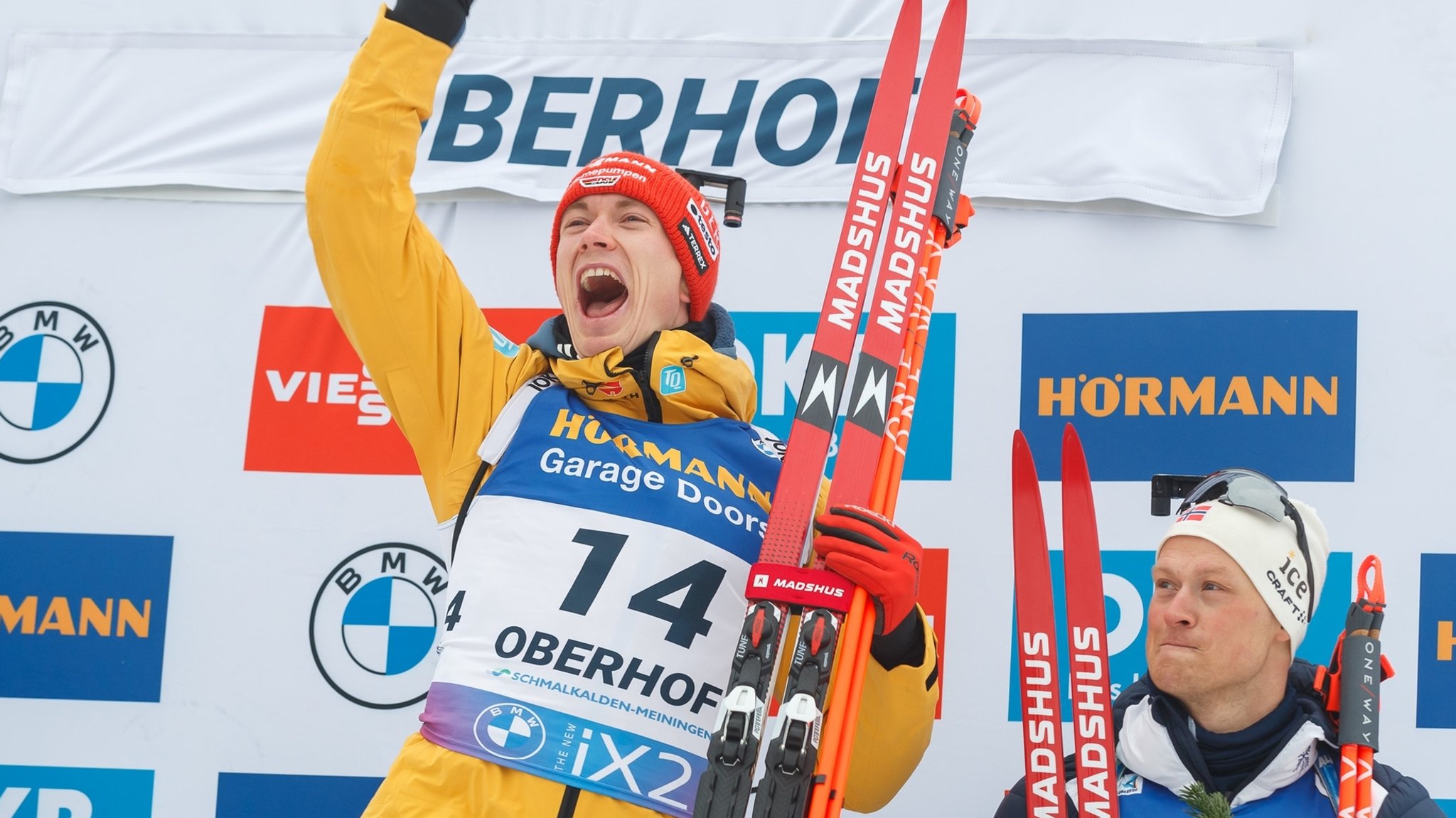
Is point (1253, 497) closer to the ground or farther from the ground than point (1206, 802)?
farther from the ground

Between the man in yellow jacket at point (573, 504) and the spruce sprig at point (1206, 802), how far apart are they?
1.29 feet

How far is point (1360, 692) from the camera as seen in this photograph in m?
1.94

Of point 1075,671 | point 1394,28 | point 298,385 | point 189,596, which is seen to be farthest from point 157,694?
point 1394,28

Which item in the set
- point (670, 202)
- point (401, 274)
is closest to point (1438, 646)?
point (670, 202)

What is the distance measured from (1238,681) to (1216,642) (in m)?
0.06

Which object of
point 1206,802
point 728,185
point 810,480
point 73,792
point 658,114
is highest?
point 658,114

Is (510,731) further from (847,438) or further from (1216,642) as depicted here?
(1216,642)

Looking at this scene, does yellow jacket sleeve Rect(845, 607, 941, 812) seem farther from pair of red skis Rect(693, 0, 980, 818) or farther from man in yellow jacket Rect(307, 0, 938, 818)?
pair of red skis Rect(693, 0, 980, 818)

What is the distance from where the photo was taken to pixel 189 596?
10.2 feet

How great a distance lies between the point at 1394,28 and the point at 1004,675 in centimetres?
155

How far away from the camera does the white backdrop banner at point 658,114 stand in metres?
2.93

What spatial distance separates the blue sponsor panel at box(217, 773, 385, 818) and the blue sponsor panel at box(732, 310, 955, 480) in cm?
118

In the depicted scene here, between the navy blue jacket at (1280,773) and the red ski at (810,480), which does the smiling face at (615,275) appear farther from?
the navy blue jacket at (1280,773)

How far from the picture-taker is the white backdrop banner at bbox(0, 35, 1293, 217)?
2.93 metres
